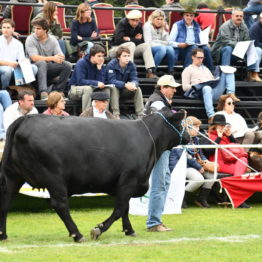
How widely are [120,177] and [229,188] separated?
170 inches

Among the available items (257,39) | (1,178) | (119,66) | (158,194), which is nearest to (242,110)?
(257,39)

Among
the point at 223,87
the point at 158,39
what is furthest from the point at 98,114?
the point at 158,39

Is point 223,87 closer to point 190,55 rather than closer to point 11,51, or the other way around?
point 190,55

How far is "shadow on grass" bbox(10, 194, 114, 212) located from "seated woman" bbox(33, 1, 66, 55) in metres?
3.26

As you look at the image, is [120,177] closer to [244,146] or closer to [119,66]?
[244,146]

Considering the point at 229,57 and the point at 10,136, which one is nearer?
the point at 10,136

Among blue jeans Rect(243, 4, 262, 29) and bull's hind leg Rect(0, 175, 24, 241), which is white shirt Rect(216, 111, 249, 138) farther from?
bull's hind leg Rect(0, 175, 24, 241)

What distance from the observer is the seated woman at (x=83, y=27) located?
17.5 meters

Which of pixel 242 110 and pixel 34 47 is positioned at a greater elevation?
pixel 34 47

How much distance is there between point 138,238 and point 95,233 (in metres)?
0.66

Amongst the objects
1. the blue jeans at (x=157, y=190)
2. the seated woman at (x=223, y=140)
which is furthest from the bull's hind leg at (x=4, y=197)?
the seated woman at (x=223, y=140)

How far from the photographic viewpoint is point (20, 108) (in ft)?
45.7

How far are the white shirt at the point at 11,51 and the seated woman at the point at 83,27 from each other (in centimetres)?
180

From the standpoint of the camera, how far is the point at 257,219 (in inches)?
530
